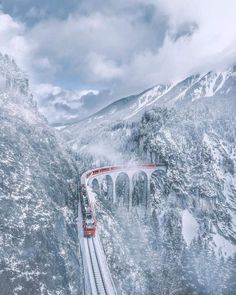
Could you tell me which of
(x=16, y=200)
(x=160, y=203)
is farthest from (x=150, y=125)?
(x=16, y=200)

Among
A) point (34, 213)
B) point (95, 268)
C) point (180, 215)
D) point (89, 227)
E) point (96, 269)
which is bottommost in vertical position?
point (96, 269)

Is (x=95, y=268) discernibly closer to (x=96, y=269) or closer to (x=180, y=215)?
(x=96, y=269)

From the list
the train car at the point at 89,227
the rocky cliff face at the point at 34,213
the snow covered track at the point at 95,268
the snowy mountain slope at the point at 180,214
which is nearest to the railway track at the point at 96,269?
the snow covered track at the point at 95,268

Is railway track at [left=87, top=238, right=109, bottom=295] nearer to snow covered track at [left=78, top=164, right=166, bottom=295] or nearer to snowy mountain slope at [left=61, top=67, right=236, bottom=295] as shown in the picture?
snow covered track at [left=78, top=164, right=166, bottom=295]

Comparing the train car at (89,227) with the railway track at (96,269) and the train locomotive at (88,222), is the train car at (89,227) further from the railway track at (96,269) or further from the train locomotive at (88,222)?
the railway track at (96,269)

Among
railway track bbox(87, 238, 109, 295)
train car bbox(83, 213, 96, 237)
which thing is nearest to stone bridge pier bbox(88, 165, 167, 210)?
train car bbox(83, 213, 96, 237)

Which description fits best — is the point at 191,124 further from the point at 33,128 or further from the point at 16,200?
the point at 16,200

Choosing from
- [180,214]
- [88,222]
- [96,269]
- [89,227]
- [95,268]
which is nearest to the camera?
[96,269]

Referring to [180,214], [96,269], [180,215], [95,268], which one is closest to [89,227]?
[95,268]
